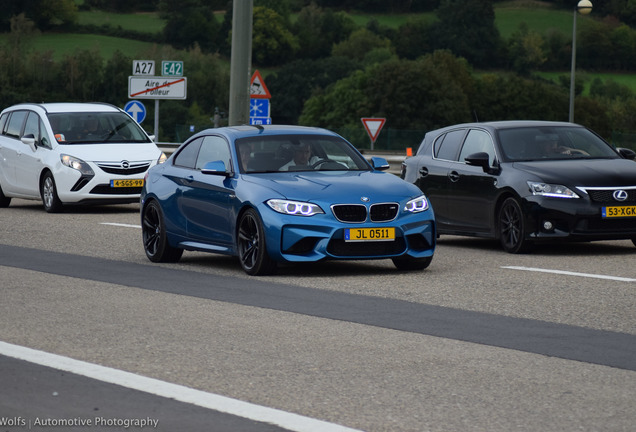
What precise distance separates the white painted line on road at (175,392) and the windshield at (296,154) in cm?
541

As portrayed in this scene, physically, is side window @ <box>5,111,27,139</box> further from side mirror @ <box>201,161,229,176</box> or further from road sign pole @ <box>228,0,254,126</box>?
side mirror @ <box>201,161,229,176</box>

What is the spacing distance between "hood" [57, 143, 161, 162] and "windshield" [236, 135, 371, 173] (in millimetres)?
8821

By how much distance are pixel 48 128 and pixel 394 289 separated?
41.8ft

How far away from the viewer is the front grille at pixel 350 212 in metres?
11.7

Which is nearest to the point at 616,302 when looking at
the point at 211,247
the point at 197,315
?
the point at 197,315

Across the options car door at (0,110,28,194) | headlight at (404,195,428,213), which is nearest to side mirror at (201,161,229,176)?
headlight at (404,195,428,213)

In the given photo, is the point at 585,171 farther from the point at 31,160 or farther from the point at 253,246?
the point at 31,160

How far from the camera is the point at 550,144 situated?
599 inches

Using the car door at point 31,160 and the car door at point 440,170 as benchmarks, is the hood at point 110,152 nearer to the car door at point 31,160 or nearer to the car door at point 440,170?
the car door at point 31,160

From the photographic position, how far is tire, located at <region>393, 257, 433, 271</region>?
12352mm

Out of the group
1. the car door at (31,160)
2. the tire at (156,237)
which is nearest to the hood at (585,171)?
the tire at (156,237)

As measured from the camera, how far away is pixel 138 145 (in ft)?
72.5

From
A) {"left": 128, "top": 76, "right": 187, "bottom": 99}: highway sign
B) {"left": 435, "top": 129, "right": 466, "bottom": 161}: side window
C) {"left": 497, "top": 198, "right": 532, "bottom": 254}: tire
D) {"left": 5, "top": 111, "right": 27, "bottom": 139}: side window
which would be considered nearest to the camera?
{"left": 497, "top": 198, "right": 532, "bottom": 254}: tire

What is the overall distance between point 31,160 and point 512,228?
1072 cm
